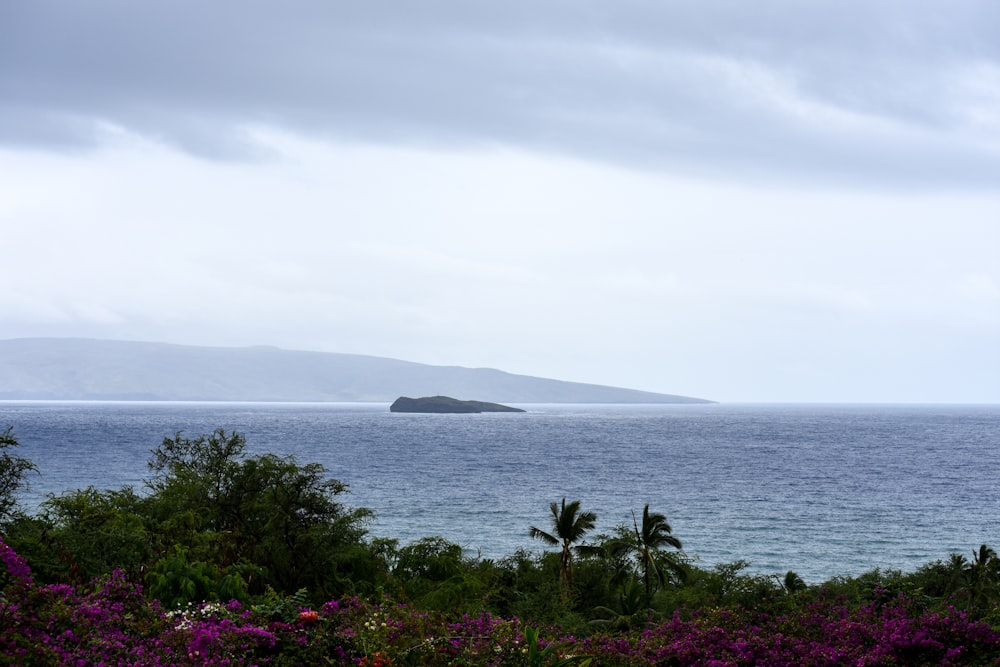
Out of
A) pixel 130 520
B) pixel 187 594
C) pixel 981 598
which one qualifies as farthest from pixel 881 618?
pixel 981 598

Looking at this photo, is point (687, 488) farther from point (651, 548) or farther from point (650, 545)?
point (650, 545)

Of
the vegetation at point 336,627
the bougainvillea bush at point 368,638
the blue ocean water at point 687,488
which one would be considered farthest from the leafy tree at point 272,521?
the blue ocean water at point 687,488

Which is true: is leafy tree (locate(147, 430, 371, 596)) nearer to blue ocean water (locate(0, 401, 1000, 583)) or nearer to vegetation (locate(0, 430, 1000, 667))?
vegetation (locate(0, 430, 1000, 667))

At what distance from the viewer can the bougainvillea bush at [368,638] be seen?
398 inches

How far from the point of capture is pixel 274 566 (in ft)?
97.4

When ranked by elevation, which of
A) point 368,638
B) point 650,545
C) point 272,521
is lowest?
point 650,545

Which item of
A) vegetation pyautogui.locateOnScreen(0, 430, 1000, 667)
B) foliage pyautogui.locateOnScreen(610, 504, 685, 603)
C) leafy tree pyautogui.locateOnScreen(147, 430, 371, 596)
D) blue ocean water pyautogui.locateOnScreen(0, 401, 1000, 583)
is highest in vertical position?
vegetation pyautogui.locateOnScreen(0, 430, 1000, 667)

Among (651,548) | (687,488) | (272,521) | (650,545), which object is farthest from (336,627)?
(687,488)

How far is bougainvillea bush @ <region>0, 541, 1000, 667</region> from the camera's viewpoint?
10.1 m

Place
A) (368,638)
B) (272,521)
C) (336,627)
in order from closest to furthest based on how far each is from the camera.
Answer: (368,638) < (336,627) < (272,521)

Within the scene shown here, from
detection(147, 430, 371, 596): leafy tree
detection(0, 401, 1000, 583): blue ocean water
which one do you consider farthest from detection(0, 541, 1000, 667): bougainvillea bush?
detection(0, 401, 1000, 583): blue ocean water

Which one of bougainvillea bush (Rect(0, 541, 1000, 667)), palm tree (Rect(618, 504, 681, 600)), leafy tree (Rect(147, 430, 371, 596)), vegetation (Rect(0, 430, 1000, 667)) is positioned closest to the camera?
bougainvillea bush (Rect(0, 541, 1000, 667))

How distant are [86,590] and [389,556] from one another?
30296mm

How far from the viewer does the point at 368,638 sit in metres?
11.1
